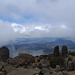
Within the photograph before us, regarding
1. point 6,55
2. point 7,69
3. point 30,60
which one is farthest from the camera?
point 6,55

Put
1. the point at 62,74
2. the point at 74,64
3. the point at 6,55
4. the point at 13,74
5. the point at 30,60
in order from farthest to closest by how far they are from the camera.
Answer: the point at 6,55 < the point at 30,60 < the point at 74,64 < the point at 62,74 < the point at 13,74

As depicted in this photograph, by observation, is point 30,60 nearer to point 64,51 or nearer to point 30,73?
point 30,73

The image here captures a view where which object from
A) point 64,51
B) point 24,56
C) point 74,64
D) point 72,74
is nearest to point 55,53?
point 64,51

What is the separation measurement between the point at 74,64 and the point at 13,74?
10.1 m

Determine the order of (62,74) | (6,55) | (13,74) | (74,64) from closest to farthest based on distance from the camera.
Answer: (13,74), (62,74), (74,64), (6,55)

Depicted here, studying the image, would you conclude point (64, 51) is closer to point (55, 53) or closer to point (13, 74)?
point (55, 53)

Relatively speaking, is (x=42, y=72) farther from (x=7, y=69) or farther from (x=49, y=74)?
(x=7, y=69)

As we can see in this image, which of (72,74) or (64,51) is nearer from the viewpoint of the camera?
(72,74)

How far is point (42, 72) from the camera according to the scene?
14141mm

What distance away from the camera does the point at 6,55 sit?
41281mm

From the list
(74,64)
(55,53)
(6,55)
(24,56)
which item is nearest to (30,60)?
(24,56)

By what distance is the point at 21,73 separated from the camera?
13.1m

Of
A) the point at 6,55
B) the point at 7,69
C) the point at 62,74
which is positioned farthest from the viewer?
the point at 6,55

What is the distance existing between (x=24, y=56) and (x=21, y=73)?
11.1 meters
